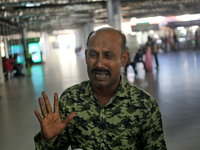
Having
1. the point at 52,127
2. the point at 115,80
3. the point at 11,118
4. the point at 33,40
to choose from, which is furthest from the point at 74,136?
the point at 33,40

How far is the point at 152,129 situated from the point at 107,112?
1.01ft

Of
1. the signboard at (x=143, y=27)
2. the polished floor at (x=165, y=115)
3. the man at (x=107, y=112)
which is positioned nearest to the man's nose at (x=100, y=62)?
the man at (x=107, y=112)

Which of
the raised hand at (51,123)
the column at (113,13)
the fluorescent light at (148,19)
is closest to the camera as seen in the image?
the raised hand at (51,123)

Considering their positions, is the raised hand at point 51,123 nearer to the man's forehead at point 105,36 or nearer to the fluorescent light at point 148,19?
the man's forehead at point 105,36

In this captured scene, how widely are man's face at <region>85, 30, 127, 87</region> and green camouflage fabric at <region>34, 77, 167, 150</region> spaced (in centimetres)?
13

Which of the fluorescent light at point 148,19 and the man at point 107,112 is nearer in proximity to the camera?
the man at point 107,112

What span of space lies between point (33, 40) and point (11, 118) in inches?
731

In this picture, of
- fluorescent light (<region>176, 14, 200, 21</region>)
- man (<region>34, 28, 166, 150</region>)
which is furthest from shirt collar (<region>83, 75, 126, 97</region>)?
fluorescent light (<region>176, 14, 200, 21</region>)

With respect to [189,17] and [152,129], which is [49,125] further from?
[189,17]

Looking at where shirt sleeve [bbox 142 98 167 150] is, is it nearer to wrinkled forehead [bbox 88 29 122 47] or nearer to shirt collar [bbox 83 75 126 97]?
shirt collar [bbox 83 75 126 97]

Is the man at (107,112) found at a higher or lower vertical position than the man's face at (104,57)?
lower

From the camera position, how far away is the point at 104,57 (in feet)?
5.59

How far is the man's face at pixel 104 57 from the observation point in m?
1.70

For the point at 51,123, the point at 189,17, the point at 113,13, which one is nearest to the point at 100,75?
the point at 51,123
